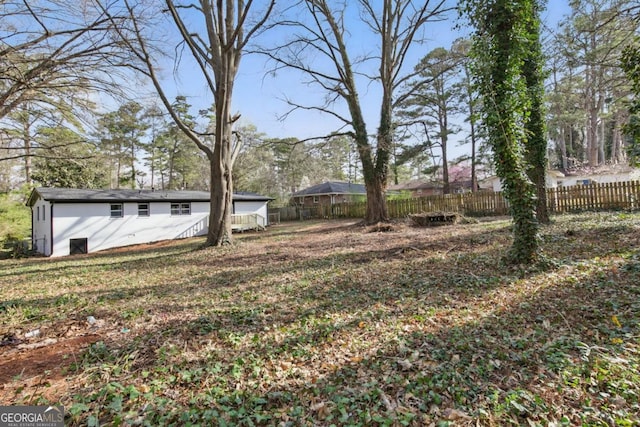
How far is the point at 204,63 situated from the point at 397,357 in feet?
37.7

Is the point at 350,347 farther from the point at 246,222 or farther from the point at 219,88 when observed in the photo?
the point at 246,222

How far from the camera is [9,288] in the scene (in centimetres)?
611

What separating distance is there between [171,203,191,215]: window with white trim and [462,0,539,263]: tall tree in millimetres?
16213

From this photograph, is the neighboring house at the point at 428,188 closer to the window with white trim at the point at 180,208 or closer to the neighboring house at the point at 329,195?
the neighboring house at the point at 329,195

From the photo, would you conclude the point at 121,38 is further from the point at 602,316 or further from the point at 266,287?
the point at 602,316

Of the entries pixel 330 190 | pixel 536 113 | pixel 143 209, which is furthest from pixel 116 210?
pixel 330 190

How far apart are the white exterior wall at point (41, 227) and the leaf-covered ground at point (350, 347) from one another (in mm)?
9560

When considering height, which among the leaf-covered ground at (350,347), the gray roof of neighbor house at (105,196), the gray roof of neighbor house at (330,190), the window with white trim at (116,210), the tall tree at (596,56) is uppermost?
the tall tree at (596,56)

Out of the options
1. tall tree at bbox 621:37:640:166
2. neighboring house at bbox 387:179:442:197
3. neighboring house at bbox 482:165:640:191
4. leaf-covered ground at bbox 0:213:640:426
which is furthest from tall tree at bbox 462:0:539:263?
neighboring house at bbox 387:179:442:197

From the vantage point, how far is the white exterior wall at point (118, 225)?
13234 millimetres

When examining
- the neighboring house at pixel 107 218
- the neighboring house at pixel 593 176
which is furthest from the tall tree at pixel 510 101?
the neighboring house at pixel 593 176

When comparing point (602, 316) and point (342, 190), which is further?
point (342, 190)

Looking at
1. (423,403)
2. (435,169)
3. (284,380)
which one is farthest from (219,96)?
(435,169)

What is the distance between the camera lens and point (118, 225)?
14758mm
